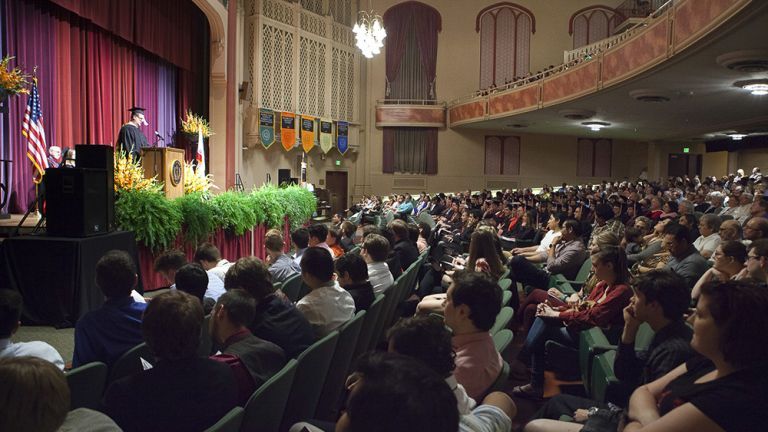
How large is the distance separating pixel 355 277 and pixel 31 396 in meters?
2.25

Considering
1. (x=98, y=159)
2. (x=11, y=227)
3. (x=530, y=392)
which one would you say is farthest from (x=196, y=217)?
(x=530, y=392)

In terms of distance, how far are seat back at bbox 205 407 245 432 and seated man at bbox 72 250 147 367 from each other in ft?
3.92

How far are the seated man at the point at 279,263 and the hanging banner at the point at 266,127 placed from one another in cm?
1126

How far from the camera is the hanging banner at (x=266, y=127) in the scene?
15.6 m

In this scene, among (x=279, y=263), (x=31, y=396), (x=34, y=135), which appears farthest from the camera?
(x=34, y=135)

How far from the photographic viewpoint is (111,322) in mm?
2582

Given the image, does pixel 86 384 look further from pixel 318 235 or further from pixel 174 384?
pixel 318 235

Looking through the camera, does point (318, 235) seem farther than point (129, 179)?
No

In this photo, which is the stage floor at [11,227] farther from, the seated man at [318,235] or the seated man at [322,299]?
the seated man at [322,299]


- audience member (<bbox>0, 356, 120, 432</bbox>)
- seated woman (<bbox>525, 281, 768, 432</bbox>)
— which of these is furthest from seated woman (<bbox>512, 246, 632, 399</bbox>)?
audience member (<bbox>0, 356, 120, 432</bbox>)

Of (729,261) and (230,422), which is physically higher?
(729,261)

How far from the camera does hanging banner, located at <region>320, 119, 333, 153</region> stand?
58.5ft

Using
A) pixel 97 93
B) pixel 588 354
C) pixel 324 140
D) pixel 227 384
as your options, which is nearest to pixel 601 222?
pixel 588 354

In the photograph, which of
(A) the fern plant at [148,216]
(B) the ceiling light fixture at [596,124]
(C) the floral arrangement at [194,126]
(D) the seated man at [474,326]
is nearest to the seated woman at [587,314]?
(D) the seated man at [474,326]
